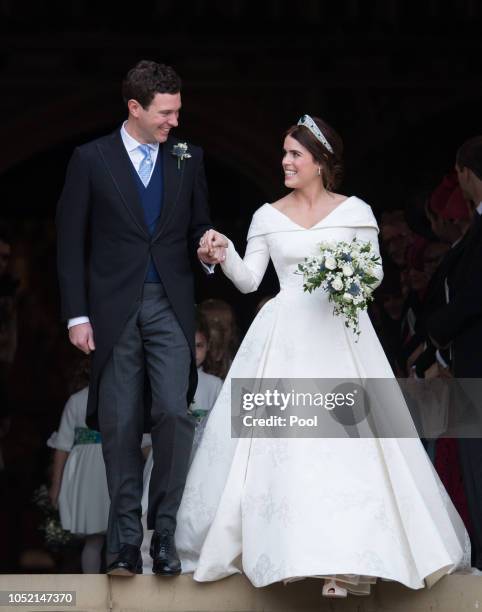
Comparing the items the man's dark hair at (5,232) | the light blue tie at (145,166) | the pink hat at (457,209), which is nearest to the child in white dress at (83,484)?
the pink hat at (457,209)

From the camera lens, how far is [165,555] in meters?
5.95

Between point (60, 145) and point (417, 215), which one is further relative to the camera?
point (60, 145)

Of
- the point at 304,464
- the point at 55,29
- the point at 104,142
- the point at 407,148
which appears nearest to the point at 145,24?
the point at 55,29

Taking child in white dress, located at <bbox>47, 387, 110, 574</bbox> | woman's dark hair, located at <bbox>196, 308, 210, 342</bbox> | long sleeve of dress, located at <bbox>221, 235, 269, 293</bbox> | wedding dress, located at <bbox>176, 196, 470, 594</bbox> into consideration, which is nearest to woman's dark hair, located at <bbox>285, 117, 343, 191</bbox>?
wedding dress, located at <bbox>176, 196, 470, 594</bbox>

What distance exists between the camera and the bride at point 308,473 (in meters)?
5.75

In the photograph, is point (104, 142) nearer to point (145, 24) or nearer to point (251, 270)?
point (251, 270)

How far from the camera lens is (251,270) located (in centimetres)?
643

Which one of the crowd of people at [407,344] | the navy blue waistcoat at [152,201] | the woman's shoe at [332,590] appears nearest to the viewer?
the woman's shoe at [332,590]

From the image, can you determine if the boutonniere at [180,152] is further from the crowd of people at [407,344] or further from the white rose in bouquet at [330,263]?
the crowd of people at [407,344]

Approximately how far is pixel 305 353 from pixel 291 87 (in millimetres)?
5429

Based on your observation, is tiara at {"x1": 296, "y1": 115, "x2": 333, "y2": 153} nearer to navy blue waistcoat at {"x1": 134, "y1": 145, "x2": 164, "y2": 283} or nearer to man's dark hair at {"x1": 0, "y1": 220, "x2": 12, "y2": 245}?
navy blue waistcoat at {"x1": 134, "y1": 145, "x2": 164, "y2": 283}

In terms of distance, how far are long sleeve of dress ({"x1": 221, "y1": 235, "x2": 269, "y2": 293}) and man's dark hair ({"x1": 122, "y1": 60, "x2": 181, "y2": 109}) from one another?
0.66m

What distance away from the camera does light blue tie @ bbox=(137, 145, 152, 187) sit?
624 cm

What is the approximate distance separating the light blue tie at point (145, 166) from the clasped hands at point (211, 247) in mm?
356
